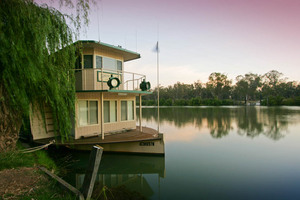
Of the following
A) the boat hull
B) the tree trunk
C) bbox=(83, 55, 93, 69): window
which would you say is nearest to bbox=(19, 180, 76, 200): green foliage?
the tree trunk

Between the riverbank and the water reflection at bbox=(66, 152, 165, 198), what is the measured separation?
2.05 m

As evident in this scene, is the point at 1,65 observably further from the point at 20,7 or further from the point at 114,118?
the point at 114,118

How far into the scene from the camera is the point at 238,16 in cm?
1700

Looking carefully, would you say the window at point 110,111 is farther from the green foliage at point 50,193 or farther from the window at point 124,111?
the green foliage at point 50,193

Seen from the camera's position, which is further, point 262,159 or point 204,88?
point 204,88

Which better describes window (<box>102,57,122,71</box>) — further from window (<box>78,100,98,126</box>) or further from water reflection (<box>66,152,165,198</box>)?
water reflection (<box>66,152,165,198</box>)

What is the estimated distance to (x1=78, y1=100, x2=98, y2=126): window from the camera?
9.99 metres

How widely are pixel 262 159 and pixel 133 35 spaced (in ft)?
35.8

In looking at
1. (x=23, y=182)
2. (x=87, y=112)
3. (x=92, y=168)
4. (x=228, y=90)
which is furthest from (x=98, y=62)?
(x=228, y=90)

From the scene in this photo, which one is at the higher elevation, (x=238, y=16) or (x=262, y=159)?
(x=238, y=16)

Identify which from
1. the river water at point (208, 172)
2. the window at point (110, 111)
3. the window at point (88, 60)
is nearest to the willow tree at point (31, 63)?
the river water at point (208, 172)

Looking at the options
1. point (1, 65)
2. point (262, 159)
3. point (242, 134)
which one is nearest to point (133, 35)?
point (1, 65)

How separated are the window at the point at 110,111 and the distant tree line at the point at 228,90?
62.8 m

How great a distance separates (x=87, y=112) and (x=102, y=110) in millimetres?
1587
